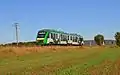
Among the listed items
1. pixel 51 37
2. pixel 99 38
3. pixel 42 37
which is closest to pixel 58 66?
pixel 42 37

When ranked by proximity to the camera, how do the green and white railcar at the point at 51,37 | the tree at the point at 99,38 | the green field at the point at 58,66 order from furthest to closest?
the tree at the point at 99,38 < the green and white railcar at the point at 51,37 < the green field at the point at 58,66

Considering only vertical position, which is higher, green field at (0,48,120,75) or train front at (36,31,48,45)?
train front at (36,31,48,45)

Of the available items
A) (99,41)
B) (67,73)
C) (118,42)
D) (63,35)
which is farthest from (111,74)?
(99,41)

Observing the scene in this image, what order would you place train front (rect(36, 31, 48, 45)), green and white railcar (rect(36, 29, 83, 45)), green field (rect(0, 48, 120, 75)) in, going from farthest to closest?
green and white railcar (rect(36, 29, 83, 45)) → train front (rect(36, 31, 48, 45)) → green field (rect(0, 48, 120, 75))

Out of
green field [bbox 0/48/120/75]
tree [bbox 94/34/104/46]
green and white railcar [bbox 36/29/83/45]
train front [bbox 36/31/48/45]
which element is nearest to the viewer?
green field [bbox 0/48/120/75]

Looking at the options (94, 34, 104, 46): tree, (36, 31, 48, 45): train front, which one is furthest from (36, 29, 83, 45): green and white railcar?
(94, 34, 104, 46): tree

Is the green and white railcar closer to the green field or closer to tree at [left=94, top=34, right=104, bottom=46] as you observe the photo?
the green field

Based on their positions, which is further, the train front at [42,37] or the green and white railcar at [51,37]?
the green and white railcar at [51,37]

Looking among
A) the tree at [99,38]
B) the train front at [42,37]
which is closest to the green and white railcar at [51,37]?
the train front at [42,37]

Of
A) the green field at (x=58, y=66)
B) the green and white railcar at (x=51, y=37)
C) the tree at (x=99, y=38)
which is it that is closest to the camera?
the green field at (x=58, y=66)

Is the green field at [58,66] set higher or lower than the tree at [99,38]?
lower

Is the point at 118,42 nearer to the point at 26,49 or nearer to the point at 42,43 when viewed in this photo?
the point at 42,43

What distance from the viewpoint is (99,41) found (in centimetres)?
11394

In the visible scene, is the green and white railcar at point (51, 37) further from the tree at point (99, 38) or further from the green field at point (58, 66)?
the tree at point (99, 38)
